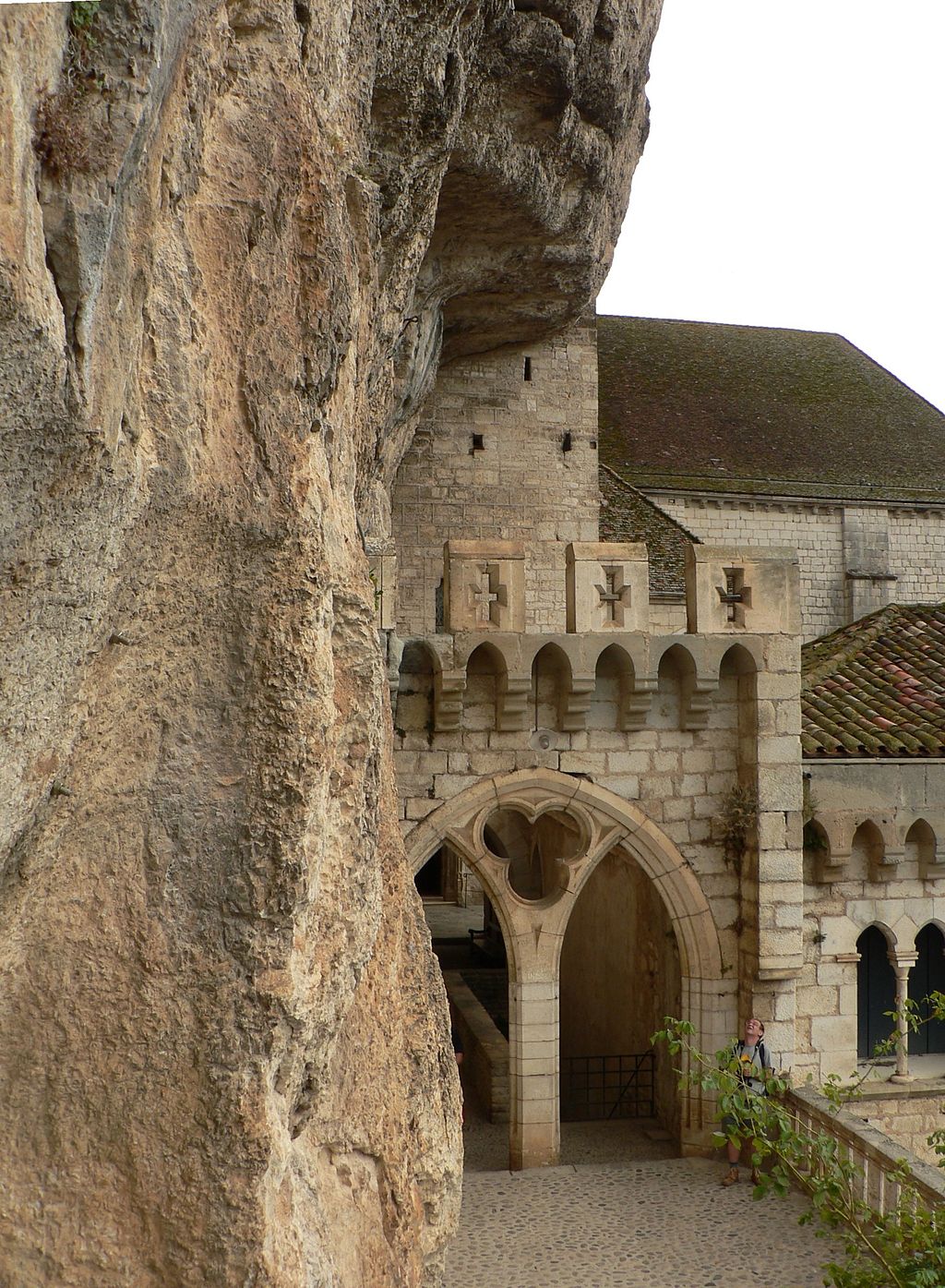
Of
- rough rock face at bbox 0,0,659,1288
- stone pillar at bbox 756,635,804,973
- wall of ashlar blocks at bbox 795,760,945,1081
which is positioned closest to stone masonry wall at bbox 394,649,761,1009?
stone pillar at bbox 756,635,804,973

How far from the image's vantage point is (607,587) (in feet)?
27.1

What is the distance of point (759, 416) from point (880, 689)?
11.7 m

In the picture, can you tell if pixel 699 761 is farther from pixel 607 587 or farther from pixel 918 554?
pixel 918 554

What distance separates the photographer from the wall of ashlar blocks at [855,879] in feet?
28.6

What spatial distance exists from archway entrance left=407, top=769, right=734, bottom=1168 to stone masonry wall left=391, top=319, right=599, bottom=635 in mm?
5127

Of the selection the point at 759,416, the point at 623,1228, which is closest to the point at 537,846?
the point at 623,1228

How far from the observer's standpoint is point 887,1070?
9.13m

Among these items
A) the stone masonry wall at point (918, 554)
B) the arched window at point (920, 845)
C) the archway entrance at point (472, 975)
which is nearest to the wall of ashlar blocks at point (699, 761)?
the archway entrance at point (472, 975)

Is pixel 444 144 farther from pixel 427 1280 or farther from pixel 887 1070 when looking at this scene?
pixel 887 1070

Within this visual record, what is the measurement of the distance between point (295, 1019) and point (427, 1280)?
1422mm

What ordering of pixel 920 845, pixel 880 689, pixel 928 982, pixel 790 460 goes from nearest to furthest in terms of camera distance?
1. pixel 920 845
2. pixel 928 982
3. pixel 880 689
4. pixel 790 460

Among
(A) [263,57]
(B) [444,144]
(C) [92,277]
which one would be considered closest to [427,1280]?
(C) [92,277]

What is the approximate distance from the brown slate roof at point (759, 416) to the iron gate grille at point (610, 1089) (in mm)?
10192

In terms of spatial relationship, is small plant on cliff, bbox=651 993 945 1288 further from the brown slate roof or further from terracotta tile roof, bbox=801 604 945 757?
the brown slate roof
